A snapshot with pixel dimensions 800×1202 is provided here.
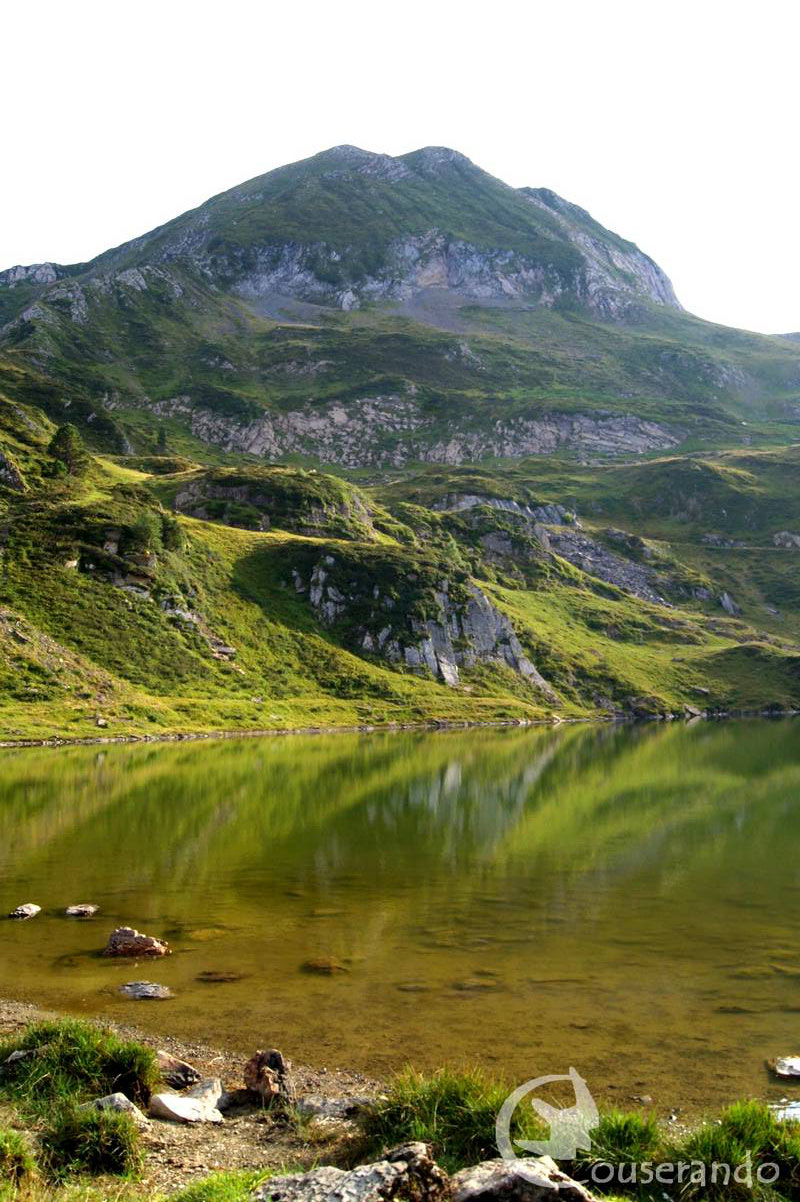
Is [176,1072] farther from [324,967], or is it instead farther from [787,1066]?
[787,1066]

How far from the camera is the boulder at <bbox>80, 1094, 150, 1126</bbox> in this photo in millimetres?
13797

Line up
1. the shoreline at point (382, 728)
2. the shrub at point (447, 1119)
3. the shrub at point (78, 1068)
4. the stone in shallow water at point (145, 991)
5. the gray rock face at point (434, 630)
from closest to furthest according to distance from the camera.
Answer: the shrub at point (447, 1119), the shrub at point (78, 1068), the stone in shallow water at point (145, 991), the shoreline at point (382, 728), the gray rock face at point (434, 630)

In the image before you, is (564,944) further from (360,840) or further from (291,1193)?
(360,840)

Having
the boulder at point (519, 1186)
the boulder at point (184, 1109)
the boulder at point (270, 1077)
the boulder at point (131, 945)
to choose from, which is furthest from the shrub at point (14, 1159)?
the boulder at point (131, 945)

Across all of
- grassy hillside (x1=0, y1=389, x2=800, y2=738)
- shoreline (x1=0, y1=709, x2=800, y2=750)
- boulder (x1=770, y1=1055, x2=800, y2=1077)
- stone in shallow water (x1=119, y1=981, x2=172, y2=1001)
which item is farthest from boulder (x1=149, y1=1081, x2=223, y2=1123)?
grassy hillside (x1=0, y1=389, x2=800, y2=738)

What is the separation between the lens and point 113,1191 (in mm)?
11844

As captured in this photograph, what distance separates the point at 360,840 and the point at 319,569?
369 feet

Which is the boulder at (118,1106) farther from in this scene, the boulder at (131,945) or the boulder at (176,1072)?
the boulder at (131,945)

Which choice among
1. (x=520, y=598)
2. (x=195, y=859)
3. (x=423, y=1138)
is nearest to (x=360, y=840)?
(x=195, y=859)

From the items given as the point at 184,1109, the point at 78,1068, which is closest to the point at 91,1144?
the point at 184,1109

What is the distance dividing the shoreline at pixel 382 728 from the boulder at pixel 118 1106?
7306 cm

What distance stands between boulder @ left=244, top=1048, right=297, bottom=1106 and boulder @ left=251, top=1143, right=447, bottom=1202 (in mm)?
4900

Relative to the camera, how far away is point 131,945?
24.5 metres

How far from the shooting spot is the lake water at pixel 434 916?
18.8 meters
